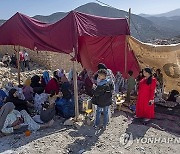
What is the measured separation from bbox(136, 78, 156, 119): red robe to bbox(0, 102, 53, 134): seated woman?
2.23 metres

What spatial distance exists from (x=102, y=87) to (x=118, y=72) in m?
3.63

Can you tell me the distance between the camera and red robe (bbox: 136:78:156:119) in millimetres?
6656

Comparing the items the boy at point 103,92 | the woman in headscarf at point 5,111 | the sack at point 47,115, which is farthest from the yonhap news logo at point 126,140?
the woman in headscarf at point 5,111

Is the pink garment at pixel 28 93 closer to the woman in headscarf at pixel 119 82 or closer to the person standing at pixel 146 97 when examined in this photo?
the woman in headscarf at pixel 119 82

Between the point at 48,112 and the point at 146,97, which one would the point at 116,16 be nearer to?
the point at 146,97

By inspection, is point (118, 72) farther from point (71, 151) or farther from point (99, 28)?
point (71, 151)

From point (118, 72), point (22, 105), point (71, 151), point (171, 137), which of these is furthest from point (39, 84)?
point (171, 137)

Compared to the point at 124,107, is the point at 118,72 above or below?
above

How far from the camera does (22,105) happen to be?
6.84 metres

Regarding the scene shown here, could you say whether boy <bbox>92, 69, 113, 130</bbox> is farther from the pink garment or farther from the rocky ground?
the pink garment

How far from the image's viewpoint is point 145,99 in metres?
6.87

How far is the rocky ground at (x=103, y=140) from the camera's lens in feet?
18.1

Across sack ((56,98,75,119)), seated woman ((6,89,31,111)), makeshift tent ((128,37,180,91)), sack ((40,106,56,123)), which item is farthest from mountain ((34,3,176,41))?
sack ((40,106,56,123))

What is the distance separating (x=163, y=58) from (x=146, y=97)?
1.90 metres
